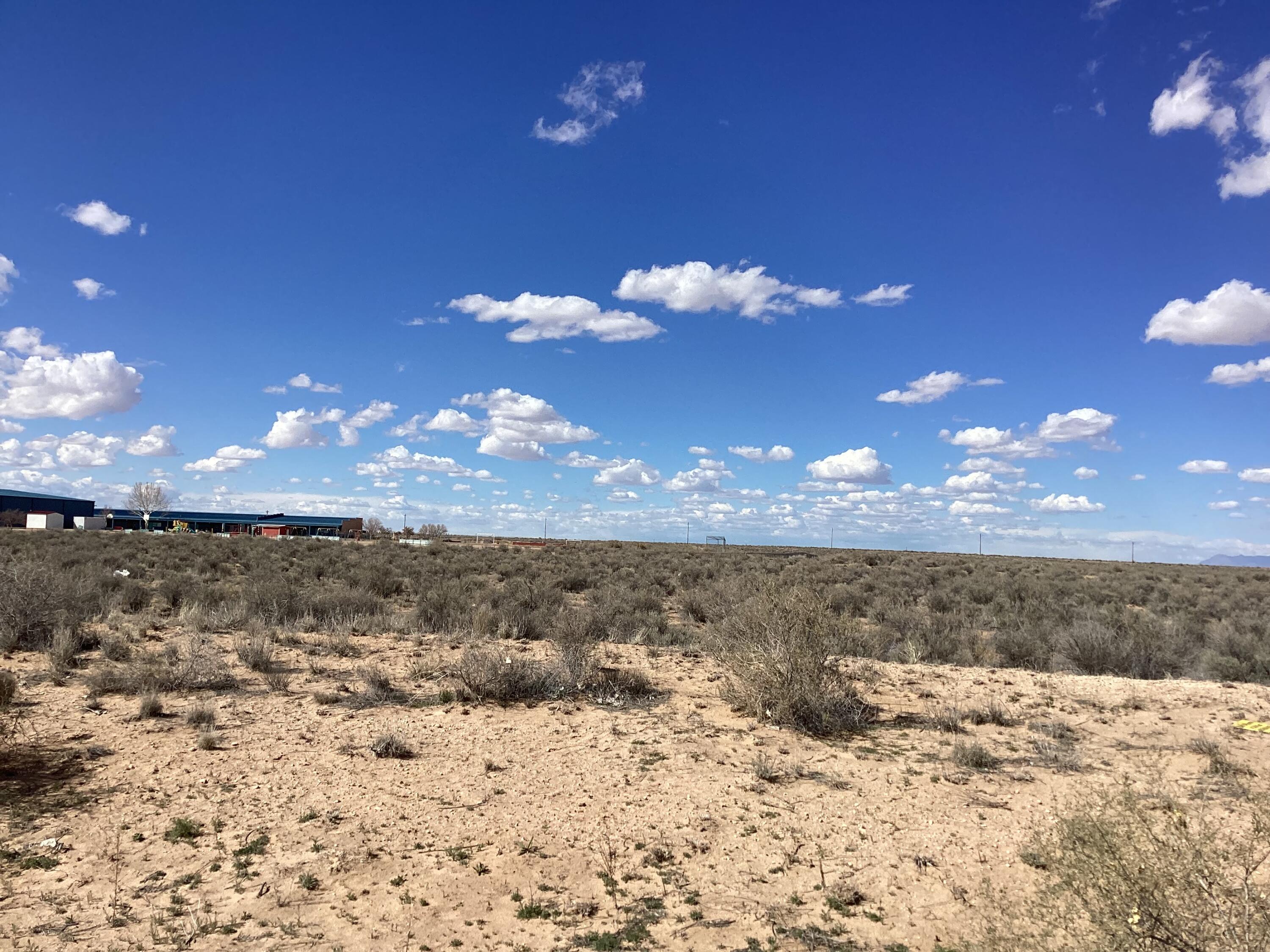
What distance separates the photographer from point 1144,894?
10.6 ft

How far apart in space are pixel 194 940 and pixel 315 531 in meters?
94.5

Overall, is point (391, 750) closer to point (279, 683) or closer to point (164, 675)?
point (279, 683)

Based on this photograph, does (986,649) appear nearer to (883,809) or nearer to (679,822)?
(883,809)

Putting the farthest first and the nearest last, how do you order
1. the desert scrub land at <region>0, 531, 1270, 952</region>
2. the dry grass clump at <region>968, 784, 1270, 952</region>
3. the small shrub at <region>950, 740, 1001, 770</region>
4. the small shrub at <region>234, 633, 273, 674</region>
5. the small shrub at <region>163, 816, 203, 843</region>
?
the small shrub at <region>234, 633, 273, 674</region> < the small shrub at <region>950, 740, 1001, 770</region> < the small shrub at <region>163, 816, 203, 843</region> < the desert scrub land at <region>0, 531, 1270, 952</region> < the dry grass clump at <region>968, 784, 1270, 952</region>

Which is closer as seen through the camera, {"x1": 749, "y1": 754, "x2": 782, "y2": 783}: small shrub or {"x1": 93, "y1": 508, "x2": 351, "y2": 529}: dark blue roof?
{"x1": 749, "y1": 754, "x2": 782, "y2": 783}: small shrub

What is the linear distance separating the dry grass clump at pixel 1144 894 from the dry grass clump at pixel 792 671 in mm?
5258

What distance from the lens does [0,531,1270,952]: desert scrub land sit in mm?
4766

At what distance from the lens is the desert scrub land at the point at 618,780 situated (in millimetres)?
4766

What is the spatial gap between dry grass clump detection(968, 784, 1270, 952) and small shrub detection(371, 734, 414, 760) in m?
6.02

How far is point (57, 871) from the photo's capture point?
539 cm

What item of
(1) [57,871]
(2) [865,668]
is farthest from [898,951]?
(2) [865,668]

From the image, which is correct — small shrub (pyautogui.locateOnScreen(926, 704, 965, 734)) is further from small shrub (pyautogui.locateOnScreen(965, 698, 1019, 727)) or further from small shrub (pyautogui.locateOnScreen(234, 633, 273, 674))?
small shrub (pyautogui.locateOnScreen(234, 633, 273, 674))

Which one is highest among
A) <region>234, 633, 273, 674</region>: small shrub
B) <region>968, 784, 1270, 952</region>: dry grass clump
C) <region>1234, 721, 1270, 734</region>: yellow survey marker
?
<region>968, 784, 1270, 952</region>: dry grass clump

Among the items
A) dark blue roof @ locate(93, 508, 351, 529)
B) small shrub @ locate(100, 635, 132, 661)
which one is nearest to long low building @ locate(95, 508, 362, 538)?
dark blue roof @ locate(93, 508, 351, 529)
